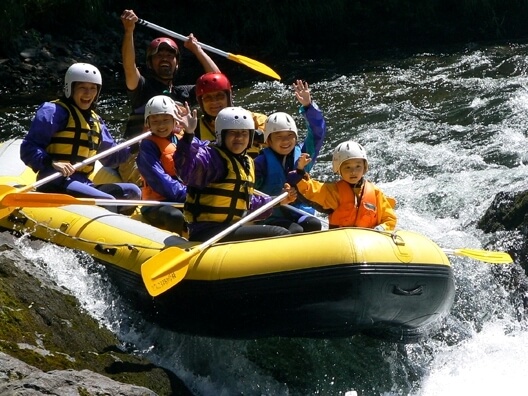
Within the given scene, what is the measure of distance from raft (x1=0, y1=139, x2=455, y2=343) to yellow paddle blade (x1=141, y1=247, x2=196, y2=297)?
0.37 ft

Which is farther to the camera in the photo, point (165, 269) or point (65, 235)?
point (65, 235)

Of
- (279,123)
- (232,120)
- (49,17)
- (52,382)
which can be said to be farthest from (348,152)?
(49,17)

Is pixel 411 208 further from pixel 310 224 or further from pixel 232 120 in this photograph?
pixel 232 120

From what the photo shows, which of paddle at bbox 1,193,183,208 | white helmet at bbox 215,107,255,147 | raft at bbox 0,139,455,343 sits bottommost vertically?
raft at bbox 0,139,455,343

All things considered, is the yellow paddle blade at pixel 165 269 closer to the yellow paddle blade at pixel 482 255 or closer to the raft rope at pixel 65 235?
the raft rope at pixel 65 235

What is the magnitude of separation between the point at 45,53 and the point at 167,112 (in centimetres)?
747

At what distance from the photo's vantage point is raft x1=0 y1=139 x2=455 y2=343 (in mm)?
5258

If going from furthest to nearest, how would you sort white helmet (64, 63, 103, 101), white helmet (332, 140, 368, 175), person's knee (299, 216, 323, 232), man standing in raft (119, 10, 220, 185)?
man standing in raft (119, 10, 220, 185) → white helmet (64, 63, 103, 101) → person's knee (299, 216, 323, 232) → white helmet (332, 140, 368, 175)

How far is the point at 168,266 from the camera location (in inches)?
209

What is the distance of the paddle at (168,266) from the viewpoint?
524 cm

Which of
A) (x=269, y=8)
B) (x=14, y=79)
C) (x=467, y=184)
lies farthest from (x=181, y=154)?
(x=269, y=8)

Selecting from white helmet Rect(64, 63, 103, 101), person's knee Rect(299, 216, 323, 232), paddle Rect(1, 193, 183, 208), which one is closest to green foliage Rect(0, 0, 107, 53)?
white helmet Rect(64, 63, 103, 101)

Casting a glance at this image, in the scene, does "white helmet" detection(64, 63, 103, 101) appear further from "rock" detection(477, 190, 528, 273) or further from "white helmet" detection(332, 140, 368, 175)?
"rock" detection(477, 190, 528, 273)

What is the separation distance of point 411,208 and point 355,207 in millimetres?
2606
